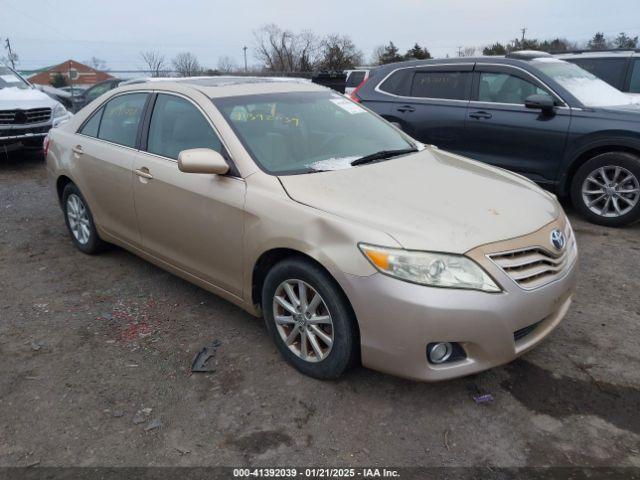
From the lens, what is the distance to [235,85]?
3.84 meters

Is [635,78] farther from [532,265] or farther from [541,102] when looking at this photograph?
[532,265]

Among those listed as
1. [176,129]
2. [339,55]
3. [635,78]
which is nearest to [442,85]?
[635,78]

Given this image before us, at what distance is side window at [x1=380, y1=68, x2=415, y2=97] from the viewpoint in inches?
274

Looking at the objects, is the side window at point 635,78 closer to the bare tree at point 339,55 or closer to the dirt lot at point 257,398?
the dirt lot at point 257,398

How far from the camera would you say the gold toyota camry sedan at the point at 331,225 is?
8.32ft

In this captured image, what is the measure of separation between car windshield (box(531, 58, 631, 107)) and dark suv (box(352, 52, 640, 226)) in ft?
0.06

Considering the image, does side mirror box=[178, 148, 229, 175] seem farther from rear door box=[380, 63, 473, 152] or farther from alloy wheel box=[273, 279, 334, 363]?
rear door box=[380, 63, 473, 152]

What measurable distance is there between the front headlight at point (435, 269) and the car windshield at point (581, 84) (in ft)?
13.5

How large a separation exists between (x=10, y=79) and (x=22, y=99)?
3.61 ft

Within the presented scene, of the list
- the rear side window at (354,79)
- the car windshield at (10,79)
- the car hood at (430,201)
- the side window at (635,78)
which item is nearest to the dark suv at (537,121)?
the side window at (635,78)

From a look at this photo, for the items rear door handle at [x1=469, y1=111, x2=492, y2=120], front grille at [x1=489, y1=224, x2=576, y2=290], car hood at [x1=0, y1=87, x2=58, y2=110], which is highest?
rear door handle at [x1=469, y1=111, x2=492, y2=120]

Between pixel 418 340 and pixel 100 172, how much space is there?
307 cm

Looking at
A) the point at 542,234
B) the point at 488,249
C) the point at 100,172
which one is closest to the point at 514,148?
the point at 542,234

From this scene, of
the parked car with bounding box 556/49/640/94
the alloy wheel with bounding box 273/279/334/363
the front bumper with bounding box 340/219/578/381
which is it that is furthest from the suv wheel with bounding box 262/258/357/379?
the parked car with bounding box 556/49/640/94
